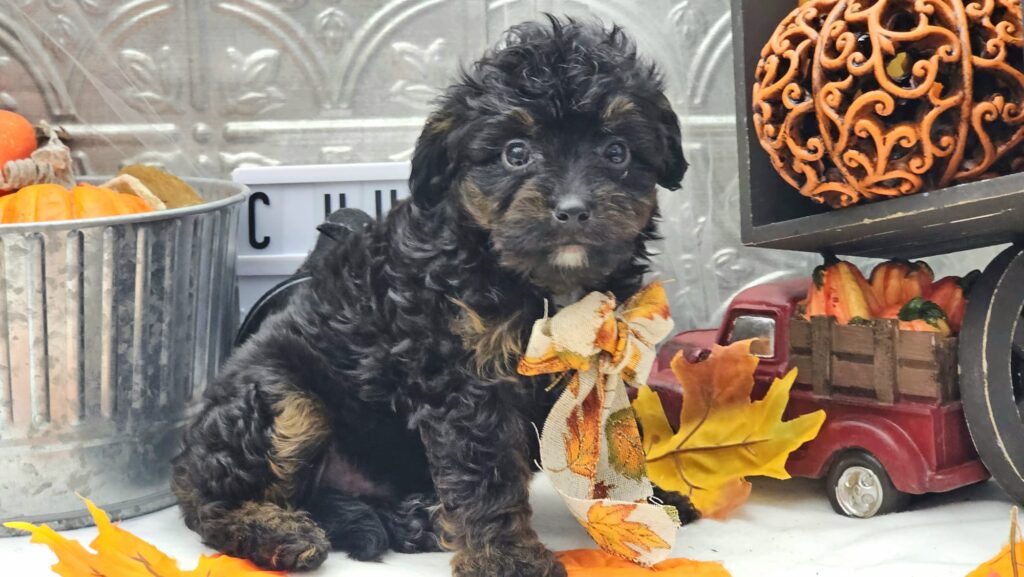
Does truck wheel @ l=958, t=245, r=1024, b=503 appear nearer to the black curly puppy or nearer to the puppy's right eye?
the black curly puppy

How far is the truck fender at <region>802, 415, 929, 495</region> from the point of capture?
2.06 meters

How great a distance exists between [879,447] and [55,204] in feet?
5.49

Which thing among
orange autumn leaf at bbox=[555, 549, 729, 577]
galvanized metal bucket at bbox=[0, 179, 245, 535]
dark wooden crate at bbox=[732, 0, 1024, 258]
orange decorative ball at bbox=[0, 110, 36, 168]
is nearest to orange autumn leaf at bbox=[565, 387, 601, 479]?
orange autumn leaf at bbox=[555, 549, 729, 577]

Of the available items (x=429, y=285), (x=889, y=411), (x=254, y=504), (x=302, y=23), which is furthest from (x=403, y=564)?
(x=302, y=23)

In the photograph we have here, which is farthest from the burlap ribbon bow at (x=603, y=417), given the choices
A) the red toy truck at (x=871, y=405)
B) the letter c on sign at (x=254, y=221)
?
the letter c on sign at (x=254, y=221)

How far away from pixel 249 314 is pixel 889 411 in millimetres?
1382

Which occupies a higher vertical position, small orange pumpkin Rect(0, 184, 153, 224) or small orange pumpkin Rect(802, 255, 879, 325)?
small orange pumpkin Rect(0, 184, 153, 224)

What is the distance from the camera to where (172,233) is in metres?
2.20

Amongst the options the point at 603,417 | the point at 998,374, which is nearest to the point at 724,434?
the point at 603,417

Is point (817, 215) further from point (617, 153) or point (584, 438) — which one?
point (584, 438)

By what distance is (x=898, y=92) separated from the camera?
1.84 metres

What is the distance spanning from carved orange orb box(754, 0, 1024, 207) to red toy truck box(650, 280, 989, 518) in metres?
0.33

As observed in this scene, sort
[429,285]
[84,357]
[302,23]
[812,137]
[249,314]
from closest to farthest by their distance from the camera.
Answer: [429,285], [812,137], [84,357], [249,314], [302,23]

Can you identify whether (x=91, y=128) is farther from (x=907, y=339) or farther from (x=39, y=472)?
(x=907, y=339)
